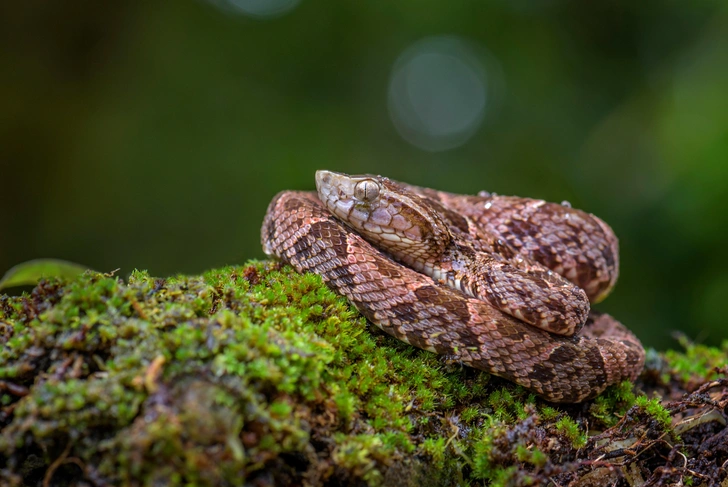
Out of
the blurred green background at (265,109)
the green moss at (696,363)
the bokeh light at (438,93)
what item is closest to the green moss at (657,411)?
the green moss at (696,363)

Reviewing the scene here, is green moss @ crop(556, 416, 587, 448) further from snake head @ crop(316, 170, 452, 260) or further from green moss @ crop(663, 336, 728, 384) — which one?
green moss @ crop(663, 336, 728, 384)

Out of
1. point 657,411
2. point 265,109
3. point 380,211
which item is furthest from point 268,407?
point 265,109

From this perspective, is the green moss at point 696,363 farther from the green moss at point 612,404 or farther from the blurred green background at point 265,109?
the blurred green background at point 265,109

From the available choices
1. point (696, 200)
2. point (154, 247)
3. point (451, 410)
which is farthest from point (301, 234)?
point (154, 247)

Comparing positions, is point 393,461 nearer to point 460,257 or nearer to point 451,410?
point 451,410

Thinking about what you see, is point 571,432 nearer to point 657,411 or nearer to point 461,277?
point 657,411
